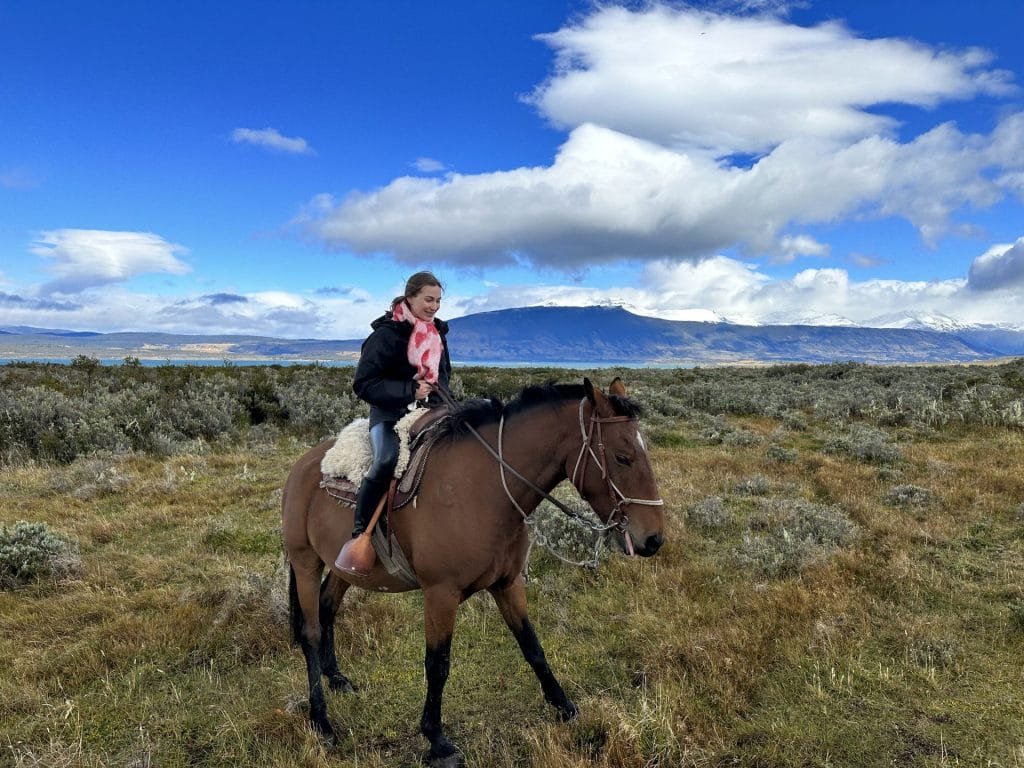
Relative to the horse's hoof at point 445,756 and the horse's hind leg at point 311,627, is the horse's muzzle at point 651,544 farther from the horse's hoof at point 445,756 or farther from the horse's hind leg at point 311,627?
the horse's hind leg at point 311,627

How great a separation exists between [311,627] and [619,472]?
290 cm

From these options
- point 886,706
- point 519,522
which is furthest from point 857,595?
point 519,522

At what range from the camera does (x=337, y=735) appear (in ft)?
14.1

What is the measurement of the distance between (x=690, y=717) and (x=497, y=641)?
2.03 metres

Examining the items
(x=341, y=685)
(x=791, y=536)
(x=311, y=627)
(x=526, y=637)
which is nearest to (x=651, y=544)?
(x=526, y=637)

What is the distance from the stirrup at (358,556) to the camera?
3883 mm

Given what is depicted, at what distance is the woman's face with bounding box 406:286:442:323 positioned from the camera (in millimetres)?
3996

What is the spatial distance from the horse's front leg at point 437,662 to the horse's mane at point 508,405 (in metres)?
1.09

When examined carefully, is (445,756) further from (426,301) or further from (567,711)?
(426,301)

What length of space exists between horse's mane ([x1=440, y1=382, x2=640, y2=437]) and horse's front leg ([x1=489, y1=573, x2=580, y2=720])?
1168 mm

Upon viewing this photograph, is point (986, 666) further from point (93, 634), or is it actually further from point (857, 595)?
point (93, 634)

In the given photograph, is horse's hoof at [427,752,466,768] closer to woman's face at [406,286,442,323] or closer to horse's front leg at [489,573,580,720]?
horse's front leg at [489,573,580,720]

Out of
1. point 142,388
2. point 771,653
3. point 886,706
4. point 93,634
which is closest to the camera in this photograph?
point 886,706

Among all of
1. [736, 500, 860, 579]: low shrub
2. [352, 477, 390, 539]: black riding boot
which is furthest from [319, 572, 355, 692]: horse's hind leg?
[736, 500, 860, 579]: low shrub
